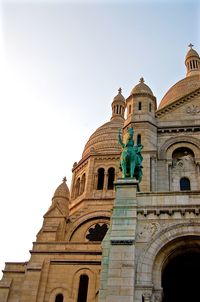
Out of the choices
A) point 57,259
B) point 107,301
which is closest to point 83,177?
point 57,259

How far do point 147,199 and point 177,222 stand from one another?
4.46 ft

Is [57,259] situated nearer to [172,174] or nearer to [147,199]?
[172,174]

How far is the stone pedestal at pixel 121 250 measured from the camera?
1284 cm

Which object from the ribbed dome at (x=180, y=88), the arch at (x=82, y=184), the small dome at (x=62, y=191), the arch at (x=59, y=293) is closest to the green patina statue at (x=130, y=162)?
the arch at (x=59, y=293)

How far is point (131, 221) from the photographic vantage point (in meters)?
14.3

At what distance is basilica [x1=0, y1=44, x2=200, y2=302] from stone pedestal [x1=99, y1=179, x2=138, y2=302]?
3 cm

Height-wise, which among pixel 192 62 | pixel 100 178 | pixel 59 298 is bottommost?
pixel 59 298

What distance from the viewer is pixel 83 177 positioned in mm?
34219

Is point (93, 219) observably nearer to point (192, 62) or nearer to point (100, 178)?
point (100, 178)

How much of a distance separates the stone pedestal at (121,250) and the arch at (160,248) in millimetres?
433

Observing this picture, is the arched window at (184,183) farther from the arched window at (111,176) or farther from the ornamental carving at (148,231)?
the arched window at (111,176)

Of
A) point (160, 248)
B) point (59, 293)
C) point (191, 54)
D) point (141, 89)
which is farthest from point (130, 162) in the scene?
point (191, 54)

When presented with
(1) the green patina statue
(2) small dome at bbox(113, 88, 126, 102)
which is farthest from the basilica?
(2) small dome at bbox(113, 88, 126, 102)

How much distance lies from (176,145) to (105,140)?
49.1 feet
